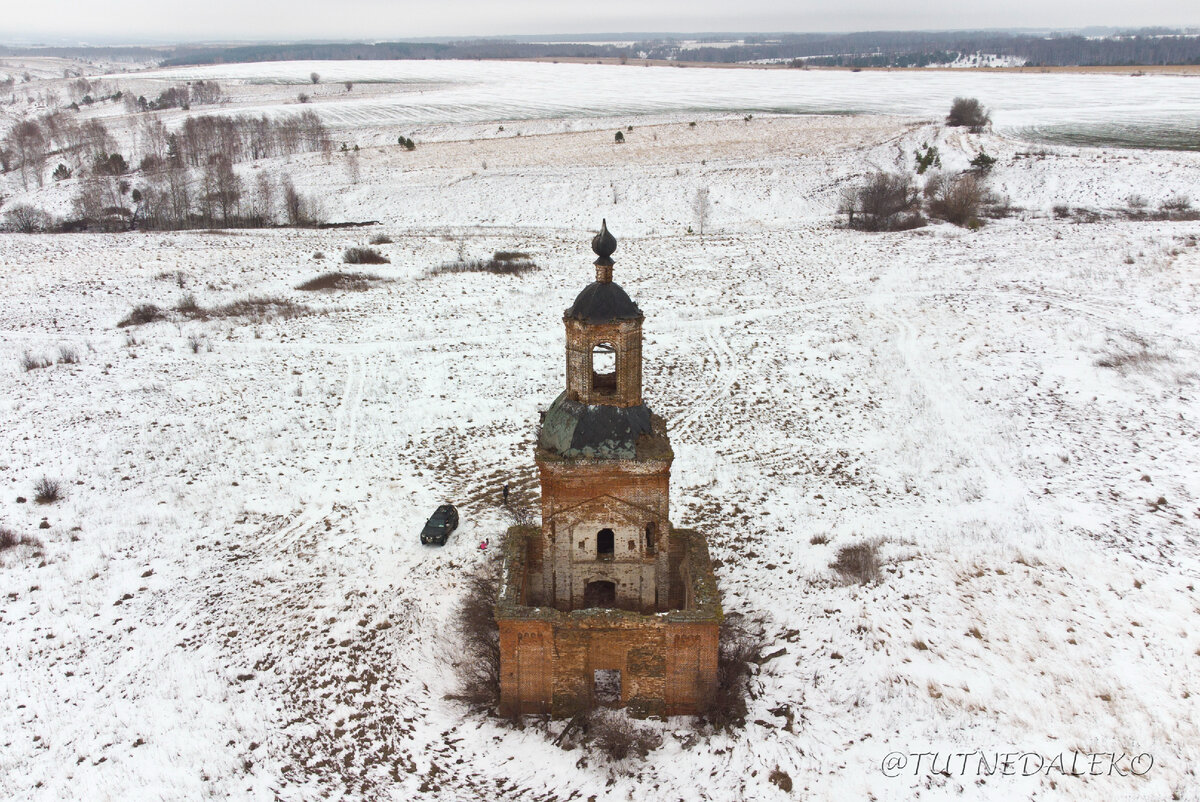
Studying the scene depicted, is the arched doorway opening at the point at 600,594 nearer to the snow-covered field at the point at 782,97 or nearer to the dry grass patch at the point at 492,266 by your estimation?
the dry grass patch at the point at 492,266

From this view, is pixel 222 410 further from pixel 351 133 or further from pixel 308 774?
pixel 351 133

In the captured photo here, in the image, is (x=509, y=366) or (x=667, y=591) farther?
(x=509, y=366)

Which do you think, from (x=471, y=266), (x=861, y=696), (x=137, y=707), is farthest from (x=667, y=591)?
(x=471, y=266)

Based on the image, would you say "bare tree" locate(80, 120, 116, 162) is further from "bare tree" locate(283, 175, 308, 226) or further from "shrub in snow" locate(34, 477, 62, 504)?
"shrub in snow" locate(34, 477, 62, 504)

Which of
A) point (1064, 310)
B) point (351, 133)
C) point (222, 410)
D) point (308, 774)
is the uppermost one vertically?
point (351, 133)

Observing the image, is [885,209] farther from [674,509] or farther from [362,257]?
[674,509]

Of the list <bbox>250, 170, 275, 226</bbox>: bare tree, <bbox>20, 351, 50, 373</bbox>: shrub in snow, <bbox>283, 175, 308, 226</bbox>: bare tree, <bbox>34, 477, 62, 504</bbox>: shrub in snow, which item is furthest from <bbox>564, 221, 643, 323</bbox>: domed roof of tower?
<bbox>250, 170, 275, 226</bbox>: bare tree

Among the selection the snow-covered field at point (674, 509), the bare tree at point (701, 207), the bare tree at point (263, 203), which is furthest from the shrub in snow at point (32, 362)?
the bare tree at point (701, 207)
